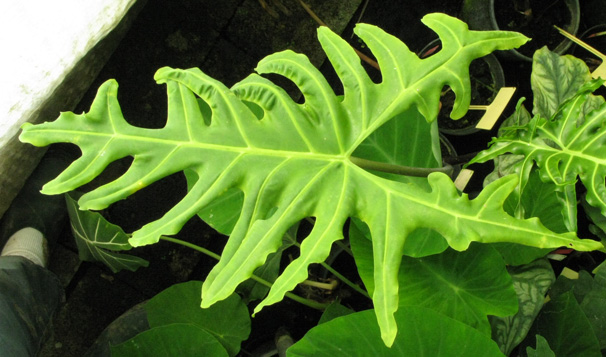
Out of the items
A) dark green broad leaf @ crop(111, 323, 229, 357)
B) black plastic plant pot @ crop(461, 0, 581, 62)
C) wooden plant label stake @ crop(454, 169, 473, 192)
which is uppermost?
black plastic plant pot @ crop(461, 0, 581, 62)

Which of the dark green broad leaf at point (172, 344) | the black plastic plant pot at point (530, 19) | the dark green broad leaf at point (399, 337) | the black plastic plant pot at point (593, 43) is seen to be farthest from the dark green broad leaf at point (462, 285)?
the black plastic plant pot at point (593, 43)

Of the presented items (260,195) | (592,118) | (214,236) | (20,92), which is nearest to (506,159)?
(592,118)

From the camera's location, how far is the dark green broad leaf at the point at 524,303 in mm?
946

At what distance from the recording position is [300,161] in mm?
720

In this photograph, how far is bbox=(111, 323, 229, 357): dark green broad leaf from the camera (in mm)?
962

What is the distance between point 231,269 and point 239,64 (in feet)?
3.38

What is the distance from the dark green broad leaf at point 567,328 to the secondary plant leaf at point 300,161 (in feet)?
1.15

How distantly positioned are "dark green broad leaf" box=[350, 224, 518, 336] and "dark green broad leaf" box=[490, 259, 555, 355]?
96 mm

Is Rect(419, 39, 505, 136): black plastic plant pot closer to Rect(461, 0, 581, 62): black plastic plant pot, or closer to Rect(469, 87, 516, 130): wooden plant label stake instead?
Rect(461, 0, 581, 62): black plastic plant pot

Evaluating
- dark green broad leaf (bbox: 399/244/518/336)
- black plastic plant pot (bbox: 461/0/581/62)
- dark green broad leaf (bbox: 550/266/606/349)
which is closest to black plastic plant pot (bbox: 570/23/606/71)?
black plastic plant pot (bbox: 461/0/581/62)

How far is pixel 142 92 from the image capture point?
1.47 metres

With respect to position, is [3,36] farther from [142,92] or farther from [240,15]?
[240,15]

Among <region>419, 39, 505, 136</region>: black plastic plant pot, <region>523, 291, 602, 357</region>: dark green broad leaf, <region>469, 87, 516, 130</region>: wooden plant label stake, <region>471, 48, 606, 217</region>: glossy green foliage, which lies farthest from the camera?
<region>419, 39, 505, 136</region>: black plastic plant pot

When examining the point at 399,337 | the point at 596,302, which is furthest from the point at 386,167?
the point at 596,302
